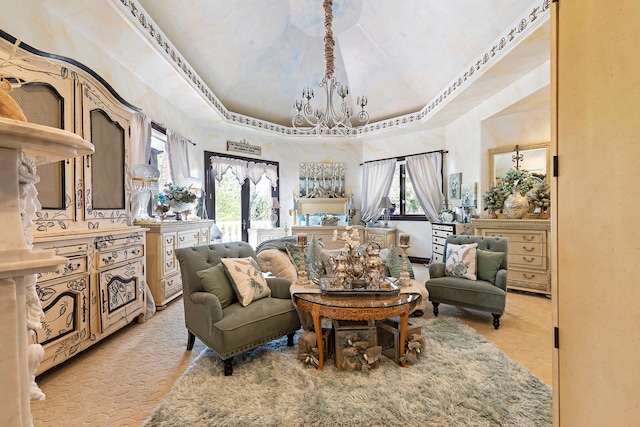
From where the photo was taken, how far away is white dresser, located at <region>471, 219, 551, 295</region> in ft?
13.7

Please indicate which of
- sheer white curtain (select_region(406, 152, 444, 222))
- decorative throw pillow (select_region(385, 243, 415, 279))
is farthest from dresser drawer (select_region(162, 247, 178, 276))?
sheer white curtain (select_region(406, 152, 444, 222))

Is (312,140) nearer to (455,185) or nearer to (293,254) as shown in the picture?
(455,185)

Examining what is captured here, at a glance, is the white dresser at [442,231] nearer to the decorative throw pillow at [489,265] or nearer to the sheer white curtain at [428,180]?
the sheer white curtain at [428,180]

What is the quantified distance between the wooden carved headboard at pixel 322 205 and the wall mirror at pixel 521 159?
3370 millimetres

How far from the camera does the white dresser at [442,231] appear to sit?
16.9 ft

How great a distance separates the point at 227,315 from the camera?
2.35m

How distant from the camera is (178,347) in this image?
276 cm

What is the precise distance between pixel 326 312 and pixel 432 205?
15.8ft

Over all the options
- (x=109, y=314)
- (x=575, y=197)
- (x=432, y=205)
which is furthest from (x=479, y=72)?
(x=109, y=314)

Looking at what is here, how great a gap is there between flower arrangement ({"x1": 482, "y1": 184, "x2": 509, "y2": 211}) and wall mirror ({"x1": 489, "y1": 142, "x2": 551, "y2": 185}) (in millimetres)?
432

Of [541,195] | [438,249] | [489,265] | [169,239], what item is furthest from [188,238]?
[541,195]

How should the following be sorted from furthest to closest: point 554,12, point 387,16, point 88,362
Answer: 1. point 387,16
2. point 88,362
3. point 554,12

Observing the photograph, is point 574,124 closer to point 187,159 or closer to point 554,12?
point 554,12

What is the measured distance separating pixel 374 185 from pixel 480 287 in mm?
4379
